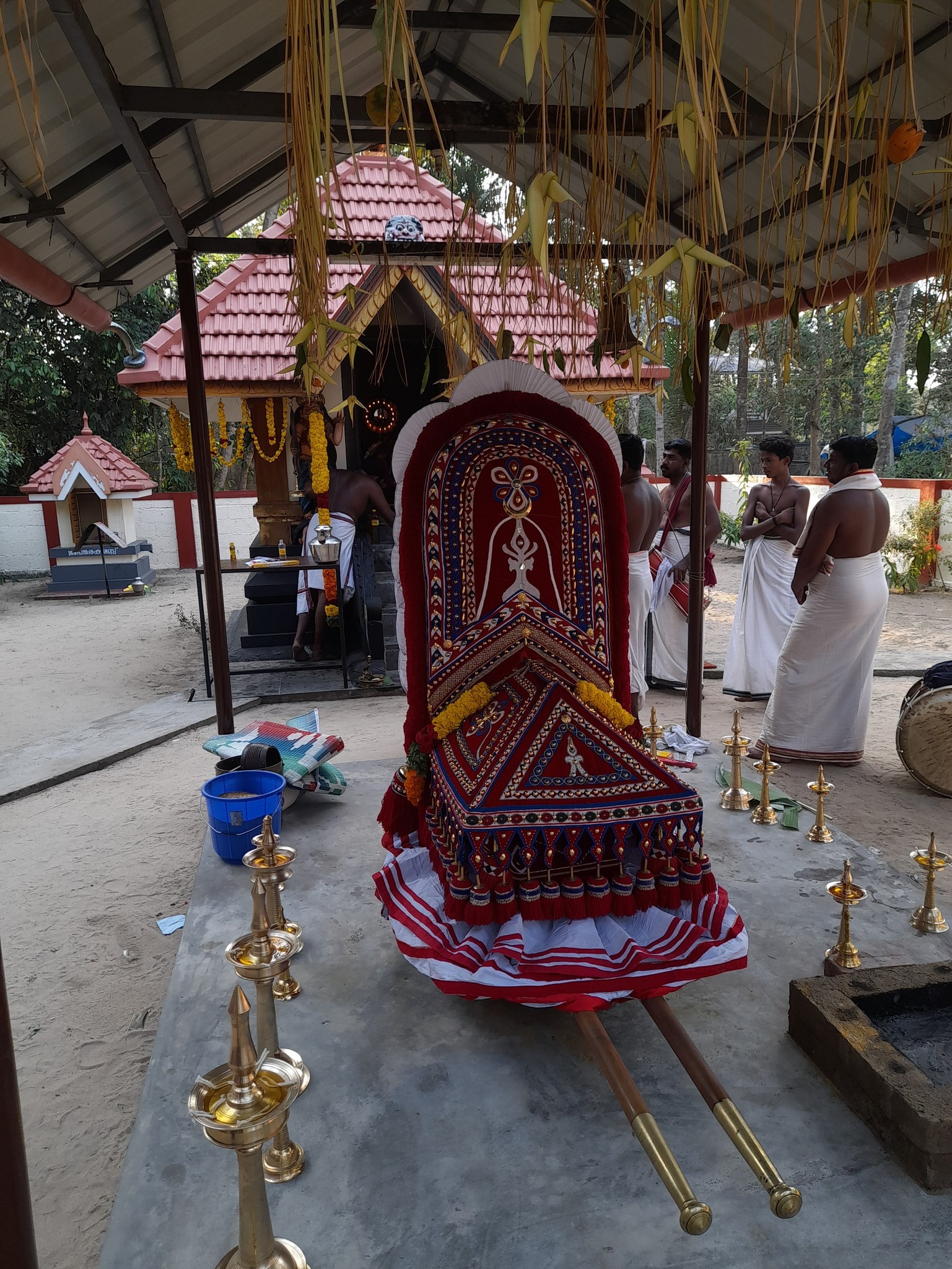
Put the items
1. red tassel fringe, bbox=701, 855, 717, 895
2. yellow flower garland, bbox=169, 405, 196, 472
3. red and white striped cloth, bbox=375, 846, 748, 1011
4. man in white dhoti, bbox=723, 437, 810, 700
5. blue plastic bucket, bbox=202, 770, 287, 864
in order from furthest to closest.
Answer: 1. yellow flower garland, bbox=169, 405, 196, 472
2. man in white dhoti, bbox=723, 437, 810, 700
3. blue plastic bucket, bbox=202, 770, 287, 864
4. red tassel fringe, bbox=701, 855, 717, 895
5. red and white striped cloth, bbox=375, 846, 748, 1011

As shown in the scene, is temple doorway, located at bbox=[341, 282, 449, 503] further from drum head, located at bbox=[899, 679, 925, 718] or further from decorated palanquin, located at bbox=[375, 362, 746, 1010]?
decorated palanquin, located at bbox=[375, 362, 746, 1010]

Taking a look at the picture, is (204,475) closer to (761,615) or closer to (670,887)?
(670,887)

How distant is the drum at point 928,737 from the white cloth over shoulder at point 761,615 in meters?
1.59

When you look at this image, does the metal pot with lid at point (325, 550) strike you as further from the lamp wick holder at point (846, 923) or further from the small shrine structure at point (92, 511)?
the small shrine structure at point (92, 511)

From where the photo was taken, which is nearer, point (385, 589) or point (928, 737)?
point (928, 737)

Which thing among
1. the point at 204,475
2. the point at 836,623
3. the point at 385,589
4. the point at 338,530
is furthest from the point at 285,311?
the point at 836,623

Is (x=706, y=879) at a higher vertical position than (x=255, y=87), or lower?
lower

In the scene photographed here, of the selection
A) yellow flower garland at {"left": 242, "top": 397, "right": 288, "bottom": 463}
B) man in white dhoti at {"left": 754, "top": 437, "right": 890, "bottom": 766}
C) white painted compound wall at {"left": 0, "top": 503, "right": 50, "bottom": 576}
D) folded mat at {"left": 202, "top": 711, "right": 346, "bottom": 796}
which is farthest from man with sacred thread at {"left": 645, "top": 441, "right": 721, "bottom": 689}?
white painted compound wall at {"left": 0, "top": 503, "right": 50, "bottom": 576}

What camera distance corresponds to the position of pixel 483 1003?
2.48m

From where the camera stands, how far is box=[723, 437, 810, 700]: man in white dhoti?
6145mm

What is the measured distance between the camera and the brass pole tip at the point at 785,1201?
4.73ft

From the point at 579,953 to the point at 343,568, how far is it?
5.76 metres

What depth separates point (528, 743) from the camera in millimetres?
2424

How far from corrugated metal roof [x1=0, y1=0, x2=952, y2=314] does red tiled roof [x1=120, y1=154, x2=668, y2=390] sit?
202 centimetres
